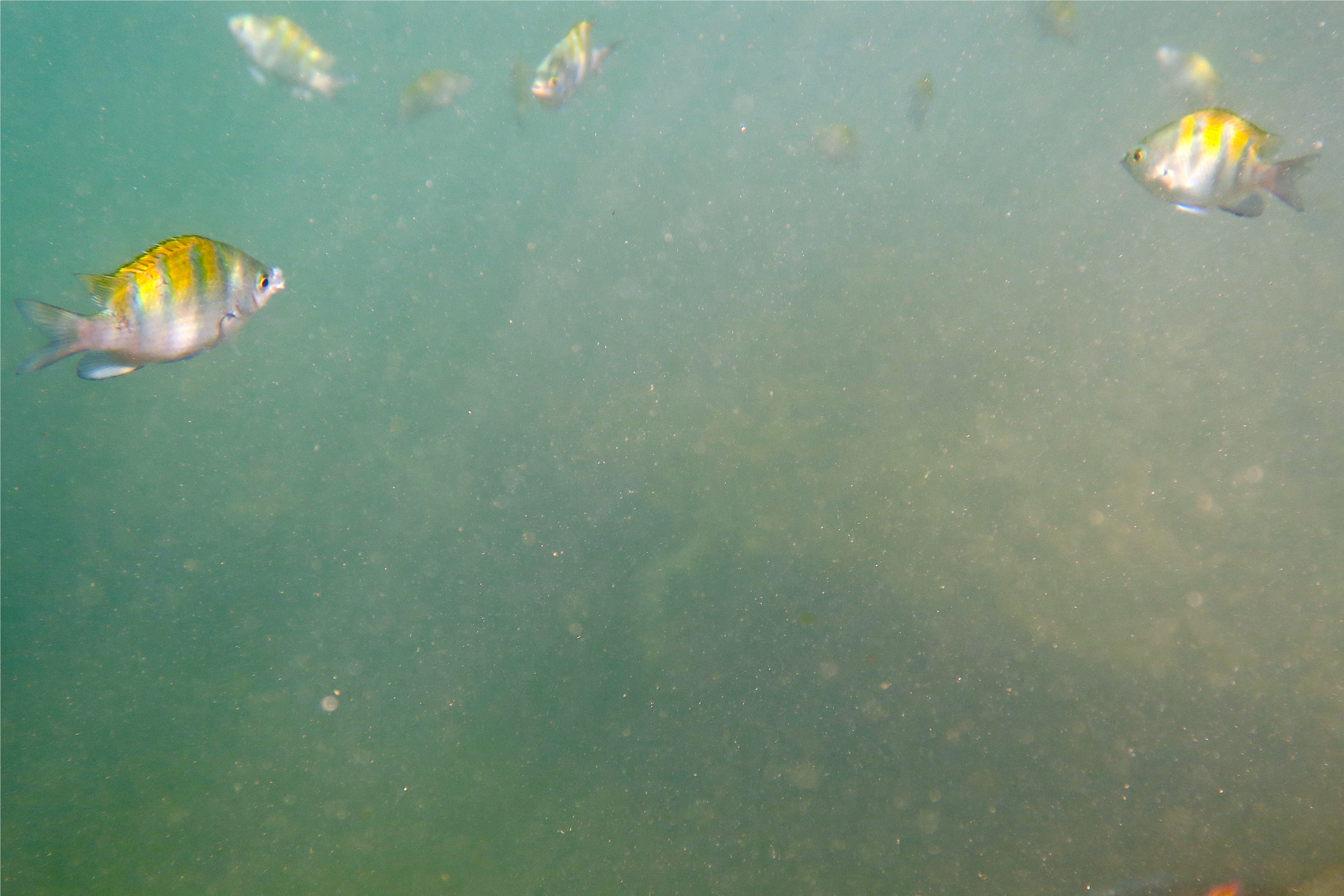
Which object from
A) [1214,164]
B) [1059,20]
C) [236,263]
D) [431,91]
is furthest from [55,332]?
[1059,20]

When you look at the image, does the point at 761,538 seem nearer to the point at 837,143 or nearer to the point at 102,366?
the point at 102,366

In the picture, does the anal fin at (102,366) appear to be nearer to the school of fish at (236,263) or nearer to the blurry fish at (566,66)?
the school of fish at (236,263)

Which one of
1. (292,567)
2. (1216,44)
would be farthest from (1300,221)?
(292,567)

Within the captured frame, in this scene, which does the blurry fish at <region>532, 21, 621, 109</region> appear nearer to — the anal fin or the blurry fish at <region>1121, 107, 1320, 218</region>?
the anal fin

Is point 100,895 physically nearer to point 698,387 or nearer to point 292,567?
point 292,567

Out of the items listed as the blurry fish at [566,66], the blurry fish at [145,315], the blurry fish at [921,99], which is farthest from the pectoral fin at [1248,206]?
the blurry fish at [921,99]

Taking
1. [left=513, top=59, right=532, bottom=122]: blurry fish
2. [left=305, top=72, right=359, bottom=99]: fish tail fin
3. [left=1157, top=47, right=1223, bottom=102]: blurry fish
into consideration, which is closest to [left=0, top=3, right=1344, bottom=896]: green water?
[left=1157, top=47, right=1223, bottom=102]: blurry fish
